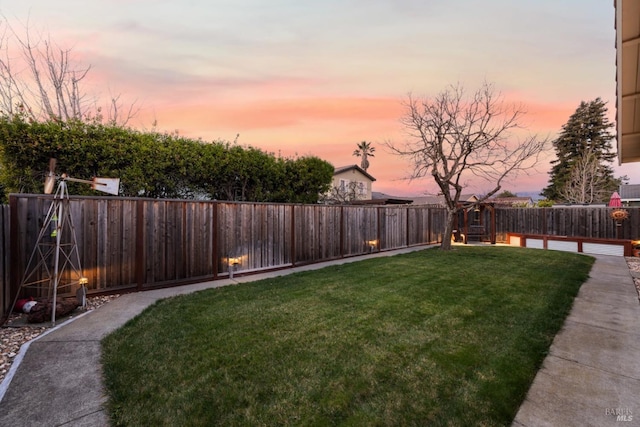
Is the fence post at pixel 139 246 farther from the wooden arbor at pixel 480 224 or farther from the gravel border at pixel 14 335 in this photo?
the wooden arbor at pixel 480 224

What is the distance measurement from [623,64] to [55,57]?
12.8 metres

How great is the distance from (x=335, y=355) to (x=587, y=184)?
105 ft

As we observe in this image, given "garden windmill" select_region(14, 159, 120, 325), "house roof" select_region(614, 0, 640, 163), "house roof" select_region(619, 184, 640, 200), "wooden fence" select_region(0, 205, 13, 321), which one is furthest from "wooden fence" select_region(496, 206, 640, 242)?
"wooden fence" select_region(0, 205, 13, 321)

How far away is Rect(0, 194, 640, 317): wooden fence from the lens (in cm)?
429

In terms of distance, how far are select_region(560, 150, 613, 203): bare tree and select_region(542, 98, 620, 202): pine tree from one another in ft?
6.52

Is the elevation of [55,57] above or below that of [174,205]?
above

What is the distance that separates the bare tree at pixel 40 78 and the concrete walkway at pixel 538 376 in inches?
241

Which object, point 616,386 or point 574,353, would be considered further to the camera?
point 574,353

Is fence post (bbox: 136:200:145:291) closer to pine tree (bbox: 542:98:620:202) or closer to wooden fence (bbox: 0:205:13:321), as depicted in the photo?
wooden fence (bbox: 0:205:13:321)

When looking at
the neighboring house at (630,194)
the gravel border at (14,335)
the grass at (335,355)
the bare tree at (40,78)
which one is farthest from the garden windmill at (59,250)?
the neighboring house at (630,194)

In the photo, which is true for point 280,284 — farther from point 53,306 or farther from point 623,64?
point 623,64

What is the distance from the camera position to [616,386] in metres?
2.33

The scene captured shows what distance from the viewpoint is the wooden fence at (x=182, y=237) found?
14.1 ft

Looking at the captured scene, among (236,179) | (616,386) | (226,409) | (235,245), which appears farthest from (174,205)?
(616,386)
